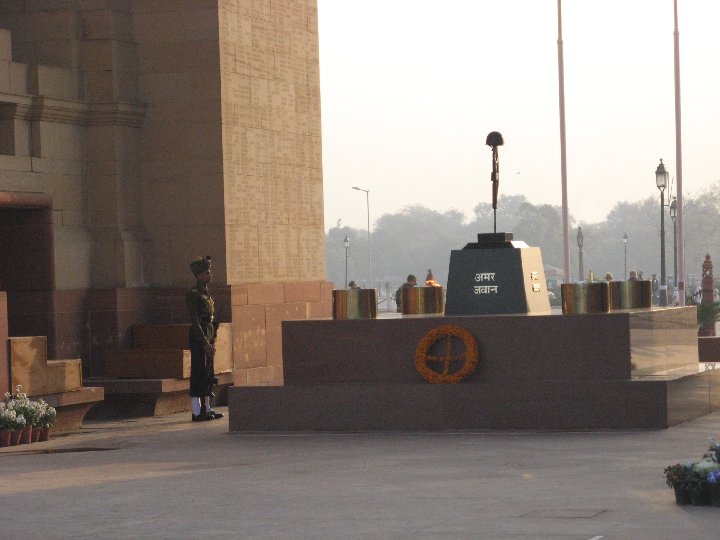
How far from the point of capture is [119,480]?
512 inches

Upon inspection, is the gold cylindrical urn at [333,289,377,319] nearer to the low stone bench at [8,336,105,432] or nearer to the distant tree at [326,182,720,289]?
the low stone bench at [8,336,105,432]

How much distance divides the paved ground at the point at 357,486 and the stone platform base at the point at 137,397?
287 centimetres

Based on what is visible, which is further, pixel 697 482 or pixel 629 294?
pixel 629 294

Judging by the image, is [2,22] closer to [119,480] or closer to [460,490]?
[119,480]

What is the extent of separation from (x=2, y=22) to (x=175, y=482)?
11.3 meters

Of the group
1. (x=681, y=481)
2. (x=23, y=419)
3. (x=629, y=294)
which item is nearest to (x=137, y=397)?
(x=23, y=419)

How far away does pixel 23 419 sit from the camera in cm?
1712

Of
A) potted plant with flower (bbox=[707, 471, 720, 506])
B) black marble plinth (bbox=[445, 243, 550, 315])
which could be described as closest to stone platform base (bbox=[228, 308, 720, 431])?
black marble plinth (bbox=[445, 243, 550, 315])

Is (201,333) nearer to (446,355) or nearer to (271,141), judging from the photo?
(446,355)

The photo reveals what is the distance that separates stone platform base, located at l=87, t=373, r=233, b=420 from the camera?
66.8 feet

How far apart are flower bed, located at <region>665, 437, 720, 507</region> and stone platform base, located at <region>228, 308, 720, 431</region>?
5.64 meters

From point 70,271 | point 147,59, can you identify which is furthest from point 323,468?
point 147,59

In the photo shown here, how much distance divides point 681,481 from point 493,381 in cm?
646

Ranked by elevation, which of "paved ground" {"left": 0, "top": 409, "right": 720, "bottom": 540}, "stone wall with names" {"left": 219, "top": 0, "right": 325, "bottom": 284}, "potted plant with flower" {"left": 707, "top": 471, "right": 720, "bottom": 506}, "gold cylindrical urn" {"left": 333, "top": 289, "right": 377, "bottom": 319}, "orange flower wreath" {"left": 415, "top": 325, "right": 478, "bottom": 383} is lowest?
"paved ground" {"left": 0, "top": 409, "right": 720, "bottom": 540}
